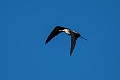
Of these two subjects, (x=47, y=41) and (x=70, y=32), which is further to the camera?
(x=47, y=41)

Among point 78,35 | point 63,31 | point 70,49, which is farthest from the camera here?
point 63,31

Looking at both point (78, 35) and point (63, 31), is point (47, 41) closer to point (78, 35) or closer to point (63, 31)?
point (63, 31)

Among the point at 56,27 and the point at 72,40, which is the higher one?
the point at 56,27

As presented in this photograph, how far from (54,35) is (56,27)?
2.99 feet

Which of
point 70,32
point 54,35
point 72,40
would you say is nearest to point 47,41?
point 54,35

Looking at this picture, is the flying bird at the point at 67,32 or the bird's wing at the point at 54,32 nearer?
the flying bird at the point at 67,32

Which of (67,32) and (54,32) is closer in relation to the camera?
(67,32)

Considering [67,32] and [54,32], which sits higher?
[54,32]

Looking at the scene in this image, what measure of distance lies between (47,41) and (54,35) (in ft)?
3.11

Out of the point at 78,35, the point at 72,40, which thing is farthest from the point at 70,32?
the point at 72,40

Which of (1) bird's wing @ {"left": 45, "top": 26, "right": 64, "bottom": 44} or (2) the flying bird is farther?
(1) bird's wing @ {"left": 45, "top": 26, "right": 64, "bottom": 44}

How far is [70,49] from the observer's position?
2025 cm

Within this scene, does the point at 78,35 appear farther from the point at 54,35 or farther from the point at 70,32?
the point at 54,35

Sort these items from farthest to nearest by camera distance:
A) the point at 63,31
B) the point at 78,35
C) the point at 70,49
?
the point at 63,31 → the point at 78,35 → the point at 70,49
